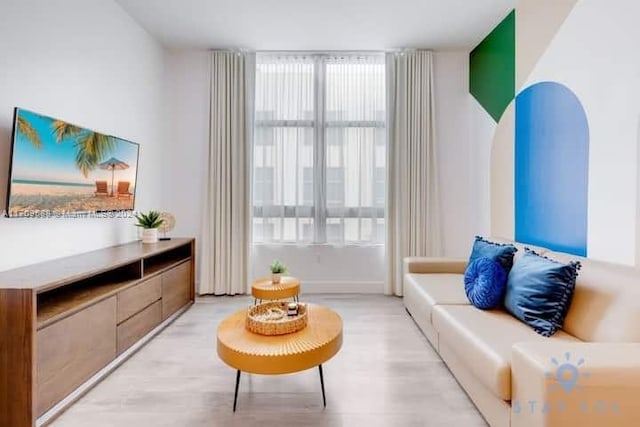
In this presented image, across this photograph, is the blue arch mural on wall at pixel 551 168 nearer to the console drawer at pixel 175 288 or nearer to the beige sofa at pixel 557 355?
the beige sofa at pixel 557 355

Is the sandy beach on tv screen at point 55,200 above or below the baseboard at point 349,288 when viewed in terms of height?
above

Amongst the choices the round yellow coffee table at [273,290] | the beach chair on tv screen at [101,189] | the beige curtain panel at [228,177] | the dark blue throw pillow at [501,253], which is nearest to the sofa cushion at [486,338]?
the dark blue throw pillow at [501,253]

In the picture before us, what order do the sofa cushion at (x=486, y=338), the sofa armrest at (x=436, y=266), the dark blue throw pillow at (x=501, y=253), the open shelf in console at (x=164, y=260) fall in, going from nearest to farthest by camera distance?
1. the sofa cushion at (x=486, y=338)
2. the dark blue throw pillow at (x=501, y=253)
3. the open shelf in console at (x=164, y=260)
4. the sofa armrest at (x=436, y=266)

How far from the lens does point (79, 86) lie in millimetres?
2629

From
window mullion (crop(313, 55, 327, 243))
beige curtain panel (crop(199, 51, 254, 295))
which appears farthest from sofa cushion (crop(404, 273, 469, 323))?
beige curtain panel (crop(199, 51, 254, 295))

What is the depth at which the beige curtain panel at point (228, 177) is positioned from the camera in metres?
3.99

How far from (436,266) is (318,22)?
273cm

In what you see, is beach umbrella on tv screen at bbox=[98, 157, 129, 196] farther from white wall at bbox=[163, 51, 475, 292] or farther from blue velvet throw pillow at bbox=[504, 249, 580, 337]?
blue velvet throw pillow at bbox=[504, 249, 580, 337]

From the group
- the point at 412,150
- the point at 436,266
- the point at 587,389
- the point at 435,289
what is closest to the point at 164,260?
the point at 435,289

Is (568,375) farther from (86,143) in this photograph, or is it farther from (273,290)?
(86,143)

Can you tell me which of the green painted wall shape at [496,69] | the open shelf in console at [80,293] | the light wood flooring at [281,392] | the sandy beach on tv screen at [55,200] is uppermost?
the green painted wall shape at [496,69]

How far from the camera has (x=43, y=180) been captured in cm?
218

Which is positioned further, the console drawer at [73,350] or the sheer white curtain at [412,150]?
the sheer white curtain at [412,150]

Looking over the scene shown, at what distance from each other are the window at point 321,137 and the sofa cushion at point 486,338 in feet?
6.47
